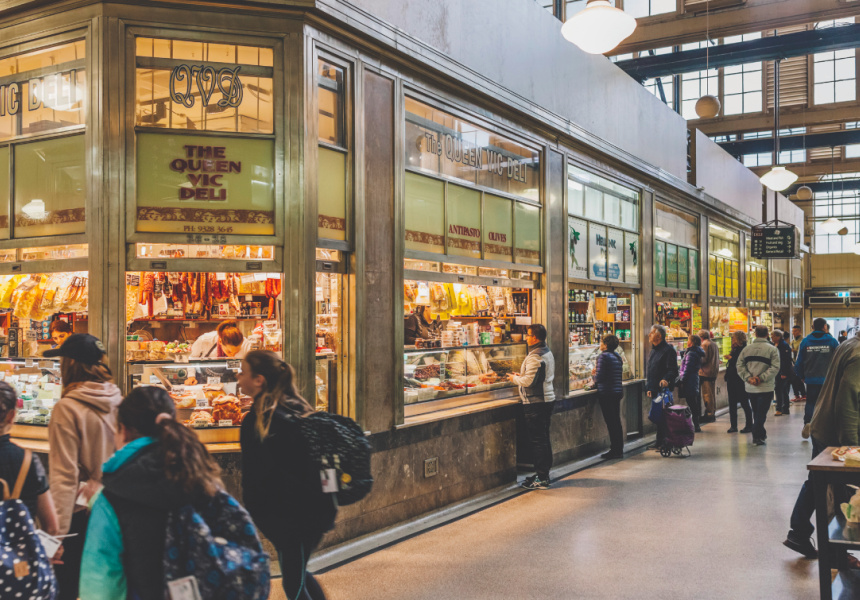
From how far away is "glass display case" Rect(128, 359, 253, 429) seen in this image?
5820mm

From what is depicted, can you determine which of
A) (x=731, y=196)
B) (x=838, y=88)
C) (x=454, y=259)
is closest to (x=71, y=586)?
(x=454, y=259)

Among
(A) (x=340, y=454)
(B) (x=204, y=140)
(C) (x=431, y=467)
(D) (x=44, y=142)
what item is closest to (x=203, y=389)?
(B) (x=204, y=140)

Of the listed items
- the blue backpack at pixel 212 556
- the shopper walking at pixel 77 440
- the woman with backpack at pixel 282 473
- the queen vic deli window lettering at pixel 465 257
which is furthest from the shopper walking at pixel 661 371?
the blue backpack at pixel 212 556

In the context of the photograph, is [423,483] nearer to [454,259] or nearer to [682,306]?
[454,259]

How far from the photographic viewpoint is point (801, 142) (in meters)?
22.2

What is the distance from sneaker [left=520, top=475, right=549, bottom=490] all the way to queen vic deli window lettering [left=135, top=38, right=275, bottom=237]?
4358 mm

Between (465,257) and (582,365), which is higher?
(465,257)

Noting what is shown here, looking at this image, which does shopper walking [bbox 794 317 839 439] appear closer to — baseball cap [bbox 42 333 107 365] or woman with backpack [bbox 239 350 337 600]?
woman with backpack [bbox 239 350 337 600]

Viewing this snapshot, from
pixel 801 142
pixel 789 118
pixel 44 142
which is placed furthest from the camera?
pixel 789 118

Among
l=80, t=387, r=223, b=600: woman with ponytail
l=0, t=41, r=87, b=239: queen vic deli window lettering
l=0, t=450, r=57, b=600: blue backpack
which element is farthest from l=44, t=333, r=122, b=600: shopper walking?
l=0, t=41, r=87, b=239: queen vic deli window lettering

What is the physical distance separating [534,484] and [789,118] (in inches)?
721

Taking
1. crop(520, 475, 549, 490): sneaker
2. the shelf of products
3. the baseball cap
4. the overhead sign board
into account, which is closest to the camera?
the baseball cap

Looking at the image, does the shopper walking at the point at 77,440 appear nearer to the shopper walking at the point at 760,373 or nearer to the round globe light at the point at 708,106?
the shopper walking at the point at 760,373

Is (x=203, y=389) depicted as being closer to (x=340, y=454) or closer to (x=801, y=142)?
(x=340, y=454)
